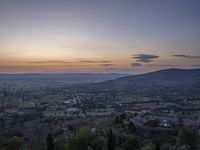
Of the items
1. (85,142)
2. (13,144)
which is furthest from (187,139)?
(13,144)

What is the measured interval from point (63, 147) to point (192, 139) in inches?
1049

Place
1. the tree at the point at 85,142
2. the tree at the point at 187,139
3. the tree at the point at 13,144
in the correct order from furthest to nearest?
the tree at the point at 187,139, the tree at the point at 13,144, the tree at the point at 85,142

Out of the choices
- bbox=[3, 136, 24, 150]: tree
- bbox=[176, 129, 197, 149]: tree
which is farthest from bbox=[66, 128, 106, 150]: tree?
bbox=[176, 129, 197, 149]: tree

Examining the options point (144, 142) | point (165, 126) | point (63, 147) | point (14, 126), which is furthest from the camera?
point (14, 126)

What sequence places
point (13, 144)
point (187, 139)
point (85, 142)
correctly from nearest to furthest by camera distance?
point (85, 142) < point (13, 144) < point (187, 139)

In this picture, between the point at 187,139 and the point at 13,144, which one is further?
the point at 187,139

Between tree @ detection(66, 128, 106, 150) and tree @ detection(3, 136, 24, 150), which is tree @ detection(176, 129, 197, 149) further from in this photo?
tree @ detection(3, 136, 24, 150)

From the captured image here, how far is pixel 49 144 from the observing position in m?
53.7

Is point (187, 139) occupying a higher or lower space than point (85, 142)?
lower

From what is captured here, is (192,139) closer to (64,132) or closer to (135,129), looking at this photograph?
(135,129)

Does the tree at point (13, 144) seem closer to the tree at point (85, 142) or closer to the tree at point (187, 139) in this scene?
the tree at point (85, 142)

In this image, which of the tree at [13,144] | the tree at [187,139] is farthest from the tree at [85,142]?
the tree at [187,139]

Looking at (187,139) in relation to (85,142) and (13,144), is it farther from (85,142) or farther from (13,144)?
(13,144)

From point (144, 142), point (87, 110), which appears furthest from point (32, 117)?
point (144, 142)
